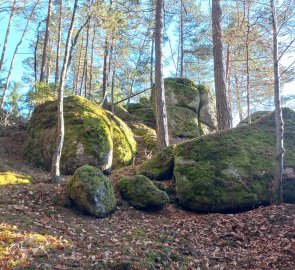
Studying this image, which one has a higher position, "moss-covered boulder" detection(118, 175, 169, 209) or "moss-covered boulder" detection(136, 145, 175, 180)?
"moss-covered boulder" detection(136, 145, 175, 180)

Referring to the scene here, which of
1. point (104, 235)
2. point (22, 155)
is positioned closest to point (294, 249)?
point (104, 235)

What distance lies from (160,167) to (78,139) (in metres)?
2.84

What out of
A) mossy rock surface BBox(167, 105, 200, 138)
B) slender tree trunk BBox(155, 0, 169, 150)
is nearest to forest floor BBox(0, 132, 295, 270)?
slender tree trunk BBox(155, 0, 169, 150)

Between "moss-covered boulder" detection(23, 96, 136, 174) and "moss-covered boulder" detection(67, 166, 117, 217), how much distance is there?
2.94 meters

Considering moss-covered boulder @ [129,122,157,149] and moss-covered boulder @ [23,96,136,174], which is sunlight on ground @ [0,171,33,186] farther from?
moss-covered boulder @ [129,122,157,149]

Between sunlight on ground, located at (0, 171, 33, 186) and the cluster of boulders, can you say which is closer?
the cluster of boulders

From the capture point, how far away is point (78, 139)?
9.91 meters

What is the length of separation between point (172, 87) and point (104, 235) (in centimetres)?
1228

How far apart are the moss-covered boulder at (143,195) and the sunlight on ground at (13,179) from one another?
280cm

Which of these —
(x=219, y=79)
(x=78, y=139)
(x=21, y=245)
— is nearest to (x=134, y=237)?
(x=21, y=245)

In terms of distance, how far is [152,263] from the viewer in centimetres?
446

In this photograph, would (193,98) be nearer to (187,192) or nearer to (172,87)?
(172,87)

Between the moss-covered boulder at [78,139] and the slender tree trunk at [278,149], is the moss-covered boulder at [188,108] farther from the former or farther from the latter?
the slender tree trunk at [278,149]

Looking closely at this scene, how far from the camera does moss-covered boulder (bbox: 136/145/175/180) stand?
864 cm
